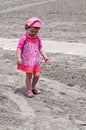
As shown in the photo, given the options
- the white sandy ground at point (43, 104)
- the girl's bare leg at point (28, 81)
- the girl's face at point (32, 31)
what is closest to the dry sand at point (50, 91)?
the white sandy ground at point (43, 104)

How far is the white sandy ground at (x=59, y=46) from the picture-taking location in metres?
9.07

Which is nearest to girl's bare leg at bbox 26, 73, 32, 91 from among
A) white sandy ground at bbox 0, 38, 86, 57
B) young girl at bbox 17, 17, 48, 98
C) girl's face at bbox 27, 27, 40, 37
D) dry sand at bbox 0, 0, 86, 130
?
young girl at bbox 17, 17, 48, 98

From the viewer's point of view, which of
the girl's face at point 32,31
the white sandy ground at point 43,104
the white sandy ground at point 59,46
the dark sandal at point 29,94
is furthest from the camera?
the white sandy ground at point 59,46

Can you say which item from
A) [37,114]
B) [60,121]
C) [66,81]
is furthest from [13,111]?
[66,81]

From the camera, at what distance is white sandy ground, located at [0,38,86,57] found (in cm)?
907

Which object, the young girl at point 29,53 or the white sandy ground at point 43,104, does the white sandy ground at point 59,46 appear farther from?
the young girl at point 29,53

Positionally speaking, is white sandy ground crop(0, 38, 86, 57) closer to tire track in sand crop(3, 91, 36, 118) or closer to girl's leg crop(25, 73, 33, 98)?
girl's leg crop(25, 73, 33, 98)

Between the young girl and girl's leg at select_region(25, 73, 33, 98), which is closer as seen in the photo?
the young girl

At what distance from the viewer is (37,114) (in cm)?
548

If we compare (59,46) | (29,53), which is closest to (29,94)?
(29,53)

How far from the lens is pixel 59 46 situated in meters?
9.59

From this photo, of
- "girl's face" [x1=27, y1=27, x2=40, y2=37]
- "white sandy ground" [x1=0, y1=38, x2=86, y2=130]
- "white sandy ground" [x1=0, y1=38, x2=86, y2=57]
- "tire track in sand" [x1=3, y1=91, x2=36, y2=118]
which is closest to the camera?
"white sandy ground" [x1=0, y1=38, x2=86, y2=130]

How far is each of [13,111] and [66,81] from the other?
171 centimetres

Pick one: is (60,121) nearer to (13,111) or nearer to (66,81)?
(13,111)
